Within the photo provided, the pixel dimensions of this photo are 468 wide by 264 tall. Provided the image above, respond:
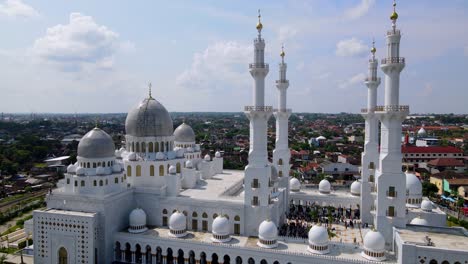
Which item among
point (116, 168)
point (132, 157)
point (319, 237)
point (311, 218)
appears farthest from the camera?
point (311, 218)

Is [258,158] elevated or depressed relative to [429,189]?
elevated

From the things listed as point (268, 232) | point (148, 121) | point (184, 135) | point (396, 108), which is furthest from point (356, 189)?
point (148, 121)

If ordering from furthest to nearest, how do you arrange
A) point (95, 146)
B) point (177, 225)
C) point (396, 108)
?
1. point (95, 146)
2. point (177, 225)
3. point (396, 108)

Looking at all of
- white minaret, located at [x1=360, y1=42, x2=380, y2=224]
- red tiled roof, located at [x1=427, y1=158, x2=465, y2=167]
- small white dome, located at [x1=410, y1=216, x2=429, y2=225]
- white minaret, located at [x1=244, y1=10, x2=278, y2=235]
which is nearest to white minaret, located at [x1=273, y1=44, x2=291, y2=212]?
white minaret, located at [x1=360, y1=42, x2=380, y2=224]

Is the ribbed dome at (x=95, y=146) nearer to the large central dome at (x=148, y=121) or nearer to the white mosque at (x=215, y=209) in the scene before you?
the white mosque at (x=215, y=209)

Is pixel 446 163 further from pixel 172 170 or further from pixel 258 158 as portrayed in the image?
pixel 172 170

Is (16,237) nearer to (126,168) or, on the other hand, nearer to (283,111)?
(126,168)

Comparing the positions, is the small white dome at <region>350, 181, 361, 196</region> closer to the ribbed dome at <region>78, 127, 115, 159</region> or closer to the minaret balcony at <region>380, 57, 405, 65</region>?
the minaret balcony at <region>380, 57, 405, 65</region>

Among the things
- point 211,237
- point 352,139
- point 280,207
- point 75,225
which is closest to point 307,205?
point 280,207
